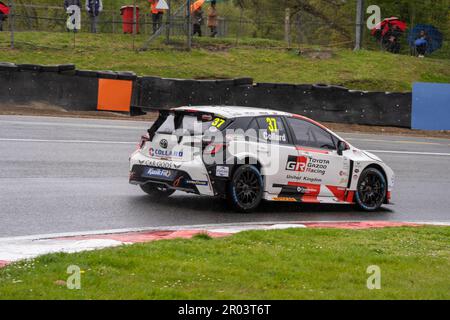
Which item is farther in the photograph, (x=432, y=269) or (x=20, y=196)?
(x=20, y=196)

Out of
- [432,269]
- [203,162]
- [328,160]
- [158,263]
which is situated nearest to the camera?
[158,263]

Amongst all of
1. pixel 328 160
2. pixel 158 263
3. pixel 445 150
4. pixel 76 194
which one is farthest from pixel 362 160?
pixel 445 150

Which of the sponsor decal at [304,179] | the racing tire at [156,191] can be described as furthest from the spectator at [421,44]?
the racing tire at [156,191]

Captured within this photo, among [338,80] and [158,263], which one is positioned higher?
[338,80]

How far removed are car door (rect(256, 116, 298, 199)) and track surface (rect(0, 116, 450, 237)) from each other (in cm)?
47

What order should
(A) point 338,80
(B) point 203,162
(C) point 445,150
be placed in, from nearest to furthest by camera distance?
(B) point 203,162 → (C) point 445,150 → (A) point 338,80

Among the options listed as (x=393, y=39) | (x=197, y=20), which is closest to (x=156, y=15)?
(x=197, y=20)

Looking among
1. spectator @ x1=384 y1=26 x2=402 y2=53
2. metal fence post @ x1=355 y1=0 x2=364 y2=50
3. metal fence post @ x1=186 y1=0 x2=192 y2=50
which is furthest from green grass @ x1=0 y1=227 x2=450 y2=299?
spectator @ x1=384 y1=26 x2=402 y2=53

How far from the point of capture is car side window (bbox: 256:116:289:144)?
43.3 feet

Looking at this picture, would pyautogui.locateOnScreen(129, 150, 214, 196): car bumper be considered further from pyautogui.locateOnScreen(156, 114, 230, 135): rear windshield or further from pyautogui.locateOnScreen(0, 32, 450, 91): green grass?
pyautogui.locateOnScreen(0, 32, 450, 91): green grass

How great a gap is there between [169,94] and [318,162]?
12.4 metres
